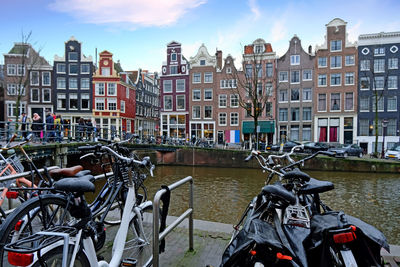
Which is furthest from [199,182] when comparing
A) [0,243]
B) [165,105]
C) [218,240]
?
[165,105]

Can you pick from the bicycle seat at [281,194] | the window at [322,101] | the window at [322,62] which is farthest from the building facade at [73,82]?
the bicycle seat at [281,194]

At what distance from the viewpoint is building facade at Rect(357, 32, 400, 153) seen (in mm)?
27219

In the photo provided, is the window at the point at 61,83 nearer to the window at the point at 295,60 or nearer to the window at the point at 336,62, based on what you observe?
the window at the point at 295,60

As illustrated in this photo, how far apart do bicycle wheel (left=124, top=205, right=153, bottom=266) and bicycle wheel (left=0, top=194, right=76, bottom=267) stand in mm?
796

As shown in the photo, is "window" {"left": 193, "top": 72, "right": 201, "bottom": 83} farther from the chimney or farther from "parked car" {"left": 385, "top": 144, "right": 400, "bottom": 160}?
"parked car" {"left": 385, "top": 144, "right": 400, "bottom": 160}

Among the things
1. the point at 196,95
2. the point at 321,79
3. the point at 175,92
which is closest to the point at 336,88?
the point at 321,79

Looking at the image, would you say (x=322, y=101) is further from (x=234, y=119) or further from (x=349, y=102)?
(x=234, y=119)

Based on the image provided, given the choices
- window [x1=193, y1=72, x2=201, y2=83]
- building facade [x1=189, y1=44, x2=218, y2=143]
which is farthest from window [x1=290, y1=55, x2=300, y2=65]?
window [x1=193, y1=72, x2=201, y2=83]

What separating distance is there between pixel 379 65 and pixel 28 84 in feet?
124

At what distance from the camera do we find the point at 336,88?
93.4 ft

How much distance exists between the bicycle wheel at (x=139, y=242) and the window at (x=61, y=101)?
33792 millimetres

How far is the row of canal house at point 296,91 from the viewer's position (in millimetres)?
27469

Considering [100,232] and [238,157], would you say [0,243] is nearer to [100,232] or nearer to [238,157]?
[100,232]

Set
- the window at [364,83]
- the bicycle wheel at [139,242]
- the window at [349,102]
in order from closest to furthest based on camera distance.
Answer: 1. the bicycle wheel at [139,242]
2. the window at [364,83]
3. the window at [349,102]
